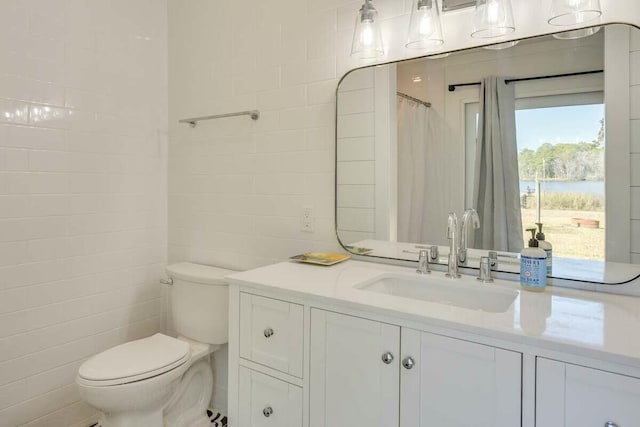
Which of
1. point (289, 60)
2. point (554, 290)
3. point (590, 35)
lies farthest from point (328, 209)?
point (590, 35)

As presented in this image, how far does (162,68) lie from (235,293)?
63.7 inches

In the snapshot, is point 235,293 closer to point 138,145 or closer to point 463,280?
point 463,280

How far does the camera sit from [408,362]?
1.04 m

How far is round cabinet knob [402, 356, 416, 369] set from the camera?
1038mm

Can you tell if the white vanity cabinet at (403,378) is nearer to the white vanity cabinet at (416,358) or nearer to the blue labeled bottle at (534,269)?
the white vanity cabinet at (416,358)

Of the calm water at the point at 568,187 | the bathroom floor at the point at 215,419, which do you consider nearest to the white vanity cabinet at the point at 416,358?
the calm water at the point at 568,187

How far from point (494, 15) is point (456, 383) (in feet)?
3.80

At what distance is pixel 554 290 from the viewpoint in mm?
1267

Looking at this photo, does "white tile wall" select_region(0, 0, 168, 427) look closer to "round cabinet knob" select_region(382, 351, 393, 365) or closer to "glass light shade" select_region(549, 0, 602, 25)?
"round cabinet knob" select_region(382, 351, 393, 365)

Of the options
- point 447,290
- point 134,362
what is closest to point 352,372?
point 447,290

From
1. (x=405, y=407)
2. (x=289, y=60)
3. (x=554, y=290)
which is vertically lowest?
(x=405, y=407)


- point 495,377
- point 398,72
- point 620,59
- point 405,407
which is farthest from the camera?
point 398,72

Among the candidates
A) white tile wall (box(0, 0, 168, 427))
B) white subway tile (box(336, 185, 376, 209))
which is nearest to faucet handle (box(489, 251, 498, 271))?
white subway tile (box(336, 185, 376, 209))

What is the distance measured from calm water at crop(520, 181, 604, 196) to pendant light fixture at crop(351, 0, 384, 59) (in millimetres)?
778
